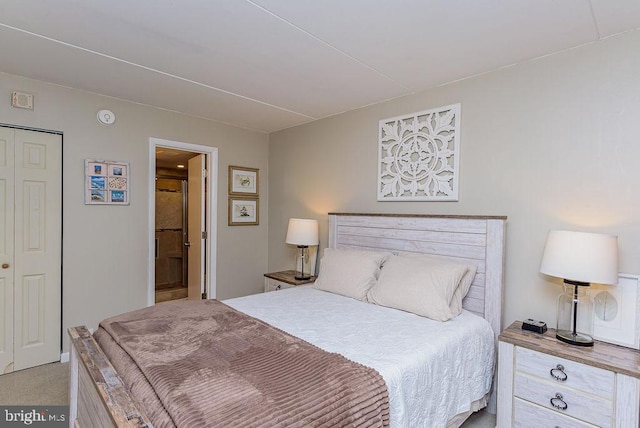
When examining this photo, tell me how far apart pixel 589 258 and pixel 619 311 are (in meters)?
0.46

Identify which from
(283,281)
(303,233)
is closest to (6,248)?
(283,281)

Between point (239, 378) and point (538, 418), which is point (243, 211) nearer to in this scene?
point (239, 378)

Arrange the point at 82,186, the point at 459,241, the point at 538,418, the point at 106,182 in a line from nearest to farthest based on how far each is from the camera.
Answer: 1. the point at 538,418
2. the point at 459,241
3. the point at 82,186
4. the point at 106,182

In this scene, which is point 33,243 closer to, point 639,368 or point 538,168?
point 538,168

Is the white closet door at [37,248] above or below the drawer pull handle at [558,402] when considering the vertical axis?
above

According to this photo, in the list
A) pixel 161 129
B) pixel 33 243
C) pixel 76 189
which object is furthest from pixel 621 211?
pixel 33 243

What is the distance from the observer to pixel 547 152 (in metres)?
2.20

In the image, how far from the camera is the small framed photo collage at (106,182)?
3043 millimetres

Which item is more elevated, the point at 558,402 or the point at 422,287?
the point at 422,287

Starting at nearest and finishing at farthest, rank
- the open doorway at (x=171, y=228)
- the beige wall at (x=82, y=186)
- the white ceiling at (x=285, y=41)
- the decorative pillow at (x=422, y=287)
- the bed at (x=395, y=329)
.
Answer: the bed at (x=395, y=329) → the white ceiling at (x=285, y=41) → the decorative pillow at (x=422, y=287) → the beige wall at (x=82, y=186) → the open doorway at (x=171, y=228)

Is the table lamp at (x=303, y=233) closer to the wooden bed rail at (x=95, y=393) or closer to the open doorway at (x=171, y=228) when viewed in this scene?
the wooden bed rail at (x=95, y=393)

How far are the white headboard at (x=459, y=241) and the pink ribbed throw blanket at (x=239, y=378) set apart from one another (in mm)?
1324

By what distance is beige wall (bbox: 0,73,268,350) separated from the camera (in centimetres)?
286

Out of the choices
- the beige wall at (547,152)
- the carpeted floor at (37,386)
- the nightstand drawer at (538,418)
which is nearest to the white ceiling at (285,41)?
the beige wall at (547,152)
